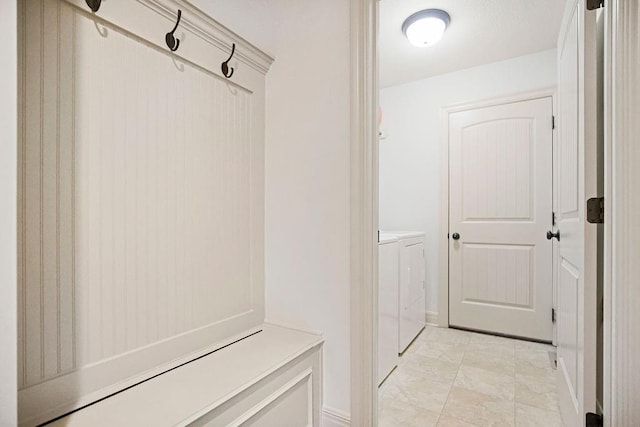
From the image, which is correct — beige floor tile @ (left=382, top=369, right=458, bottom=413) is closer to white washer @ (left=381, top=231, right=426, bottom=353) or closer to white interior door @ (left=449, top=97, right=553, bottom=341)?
white washer @ (left=381, top=231, right=426, bottom=353)

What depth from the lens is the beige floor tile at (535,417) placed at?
1.57 metres

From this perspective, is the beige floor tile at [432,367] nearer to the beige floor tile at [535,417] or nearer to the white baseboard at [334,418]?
the beige floor tile at [535,417]

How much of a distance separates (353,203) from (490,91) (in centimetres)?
230

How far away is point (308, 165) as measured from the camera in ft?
4.82

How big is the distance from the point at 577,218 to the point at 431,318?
207 centimetres

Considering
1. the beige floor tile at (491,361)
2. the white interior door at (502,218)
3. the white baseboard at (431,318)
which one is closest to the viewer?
the beige floor tile at (491,361)

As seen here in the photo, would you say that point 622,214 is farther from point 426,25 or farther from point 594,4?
point 426,25

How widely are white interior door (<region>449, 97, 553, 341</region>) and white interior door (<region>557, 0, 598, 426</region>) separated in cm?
112

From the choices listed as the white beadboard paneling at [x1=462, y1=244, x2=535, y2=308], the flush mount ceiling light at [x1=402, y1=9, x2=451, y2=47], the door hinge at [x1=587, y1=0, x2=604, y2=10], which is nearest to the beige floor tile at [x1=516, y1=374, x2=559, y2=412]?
the white beadboard paneling at [x1=462, y1=244, x2=535, y2=308]

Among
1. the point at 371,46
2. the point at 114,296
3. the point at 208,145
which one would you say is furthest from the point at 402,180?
the point at 114,296

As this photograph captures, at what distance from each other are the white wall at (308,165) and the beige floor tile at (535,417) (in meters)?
0.99

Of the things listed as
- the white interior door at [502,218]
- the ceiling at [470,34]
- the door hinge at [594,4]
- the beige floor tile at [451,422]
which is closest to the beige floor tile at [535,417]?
the beige floor tile at [451,422]
